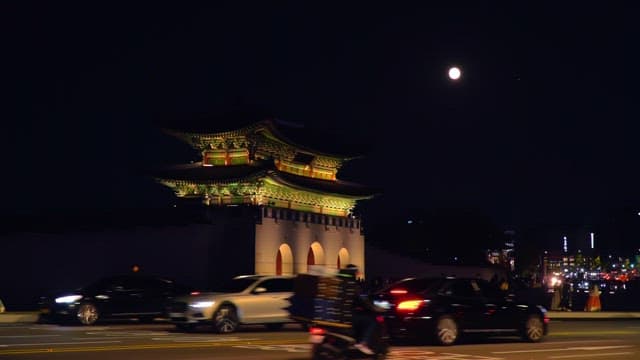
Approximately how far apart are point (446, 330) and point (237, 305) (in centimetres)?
603

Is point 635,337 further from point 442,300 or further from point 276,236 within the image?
point 276,236

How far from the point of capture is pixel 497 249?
4250 inches

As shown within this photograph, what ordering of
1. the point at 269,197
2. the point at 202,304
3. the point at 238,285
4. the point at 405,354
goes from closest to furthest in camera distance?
the point at 405,354
the point at 202,304
the point at 238,285
the point at 269,197

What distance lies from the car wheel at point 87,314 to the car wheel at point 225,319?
21.5 ft

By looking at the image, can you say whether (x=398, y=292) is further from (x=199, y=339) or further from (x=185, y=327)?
(x=185, y=327)

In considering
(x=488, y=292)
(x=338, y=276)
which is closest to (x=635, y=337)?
(x=488, y=292)

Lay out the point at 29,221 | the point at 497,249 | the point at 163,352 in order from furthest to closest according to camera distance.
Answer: the point at 497,249 → the point at 29,221 → the point at 163,352

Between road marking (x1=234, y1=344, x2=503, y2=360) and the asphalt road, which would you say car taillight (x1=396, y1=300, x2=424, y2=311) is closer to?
the asphalt road

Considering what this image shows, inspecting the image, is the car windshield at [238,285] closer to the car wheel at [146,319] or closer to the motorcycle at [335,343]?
the car wheel at [146,319]

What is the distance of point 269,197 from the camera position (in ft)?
182

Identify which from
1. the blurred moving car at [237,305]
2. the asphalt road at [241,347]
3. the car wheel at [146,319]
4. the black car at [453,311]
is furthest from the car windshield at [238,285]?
the car wheel at [146,319]

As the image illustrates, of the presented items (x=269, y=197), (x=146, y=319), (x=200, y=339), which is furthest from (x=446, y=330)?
(x=269, y=197)

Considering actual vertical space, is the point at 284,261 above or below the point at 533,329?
above

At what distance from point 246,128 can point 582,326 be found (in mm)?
29967
